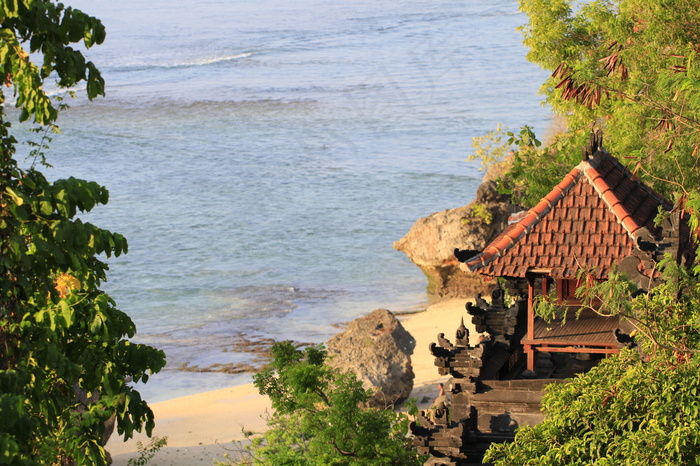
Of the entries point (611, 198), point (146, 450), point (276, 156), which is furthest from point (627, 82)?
point (276, 156)

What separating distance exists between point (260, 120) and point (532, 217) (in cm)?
4891

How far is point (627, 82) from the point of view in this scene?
745 inches

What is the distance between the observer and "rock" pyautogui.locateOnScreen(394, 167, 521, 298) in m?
26.7

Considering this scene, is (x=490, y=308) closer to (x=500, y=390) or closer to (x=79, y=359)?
(x=500, y=390)

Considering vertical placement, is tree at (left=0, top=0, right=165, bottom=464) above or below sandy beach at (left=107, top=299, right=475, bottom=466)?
above

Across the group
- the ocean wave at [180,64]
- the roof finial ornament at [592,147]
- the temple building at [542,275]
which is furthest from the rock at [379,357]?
the ocean wave at [180,64]

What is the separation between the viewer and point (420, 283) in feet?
104

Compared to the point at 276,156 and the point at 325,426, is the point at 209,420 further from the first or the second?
the point at 276,156

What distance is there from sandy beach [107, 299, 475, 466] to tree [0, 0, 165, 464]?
8.71 meters

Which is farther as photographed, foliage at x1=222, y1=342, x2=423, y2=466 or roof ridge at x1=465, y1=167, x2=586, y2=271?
roof ridge at x1=465, y1=167, x2=586, y2=271

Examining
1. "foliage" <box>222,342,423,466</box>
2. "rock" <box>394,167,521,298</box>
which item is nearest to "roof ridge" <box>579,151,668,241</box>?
"foliage" <box>222,342,423,466</box>

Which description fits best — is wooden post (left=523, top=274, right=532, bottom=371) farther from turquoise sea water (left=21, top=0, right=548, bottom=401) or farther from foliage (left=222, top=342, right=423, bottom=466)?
turquoise sea water (left=21, top=0, right=548, bottom=401)

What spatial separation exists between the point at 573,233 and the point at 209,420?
35.3 ft

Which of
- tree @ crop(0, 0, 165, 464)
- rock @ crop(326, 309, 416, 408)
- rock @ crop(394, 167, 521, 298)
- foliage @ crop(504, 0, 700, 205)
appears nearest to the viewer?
tree @ crop(0, 0, 165, 464)
